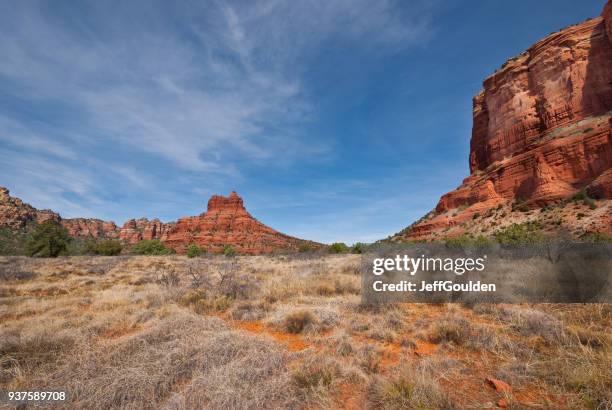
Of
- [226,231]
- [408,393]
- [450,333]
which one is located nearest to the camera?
[408,393]

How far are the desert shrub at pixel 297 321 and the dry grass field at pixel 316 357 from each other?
0.08ft

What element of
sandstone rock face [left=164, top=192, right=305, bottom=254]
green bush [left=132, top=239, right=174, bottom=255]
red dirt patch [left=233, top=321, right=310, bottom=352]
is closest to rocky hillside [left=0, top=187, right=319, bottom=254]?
sandstone rock face [left=164, top=192, right=305, bottom=254]

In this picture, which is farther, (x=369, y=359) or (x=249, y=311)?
(x=249, y=311)

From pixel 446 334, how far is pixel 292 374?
3.23 metres

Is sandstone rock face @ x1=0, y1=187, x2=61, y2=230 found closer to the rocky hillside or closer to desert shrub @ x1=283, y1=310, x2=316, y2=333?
the rocky hillside

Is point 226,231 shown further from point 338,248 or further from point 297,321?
point 297,321

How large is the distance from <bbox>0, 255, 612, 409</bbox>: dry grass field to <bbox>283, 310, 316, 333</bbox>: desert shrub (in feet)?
0.08

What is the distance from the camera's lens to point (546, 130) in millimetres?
51375

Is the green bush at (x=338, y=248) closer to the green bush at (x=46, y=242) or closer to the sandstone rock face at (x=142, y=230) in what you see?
the green bush at (x=46, y=242)

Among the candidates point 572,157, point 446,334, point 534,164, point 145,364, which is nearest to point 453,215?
point 534,164

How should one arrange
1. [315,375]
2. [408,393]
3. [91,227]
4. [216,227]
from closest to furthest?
[408,393] < [315,375] < [216,227] < [91,227]

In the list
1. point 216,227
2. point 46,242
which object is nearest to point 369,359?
point 46,242

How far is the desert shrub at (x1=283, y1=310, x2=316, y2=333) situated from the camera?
5980 millimetres

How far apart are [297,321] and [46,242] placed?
40.3m
